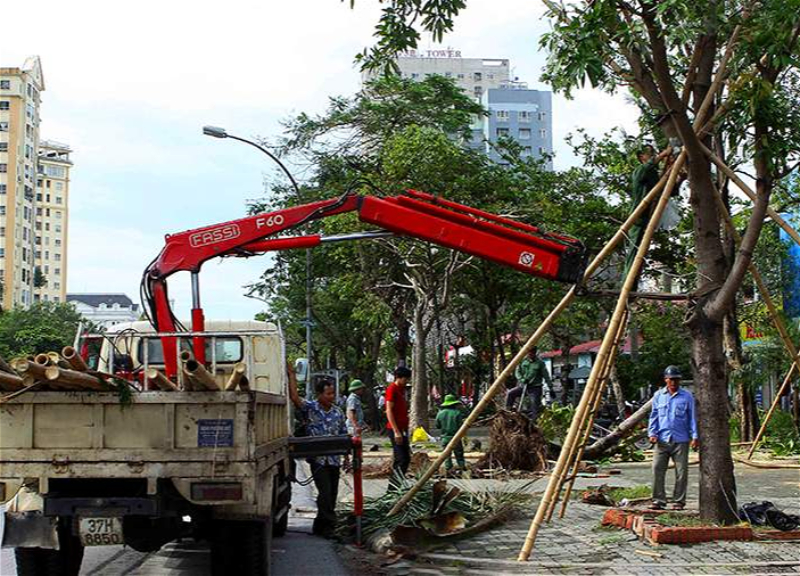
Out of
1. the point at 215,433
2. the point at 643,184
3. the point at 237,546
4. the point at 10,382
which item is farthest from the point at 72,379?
the point at 643,184

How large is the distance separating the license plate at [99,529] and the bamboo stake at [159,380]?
96cm

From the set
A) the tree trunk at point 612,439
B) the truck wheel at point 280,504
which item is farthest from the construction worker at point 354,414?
the tree trunk at point 612,439

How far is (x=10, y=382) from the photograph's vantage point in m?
7.14

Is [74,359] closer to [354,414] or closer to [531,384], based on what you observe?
[354,414]

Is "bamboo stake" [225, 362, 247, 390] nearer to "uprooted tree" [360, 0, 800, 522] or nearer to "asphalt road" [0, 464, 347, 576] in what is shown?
"asphalt road" [0, 464, 347, 576]

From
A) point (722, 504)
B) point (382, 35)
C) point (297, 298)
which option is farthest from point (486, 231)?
point (297, 298)

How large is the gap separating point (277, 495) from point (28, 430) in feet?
9.25

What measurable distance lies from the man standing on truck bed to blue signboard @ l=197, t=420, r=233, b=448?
413cm

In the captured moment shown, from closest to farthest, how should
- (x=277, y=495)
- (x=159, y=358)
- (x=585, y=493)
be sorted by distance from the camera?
(x=277, y=495) < (x=159, y=358) < (x=585, y=493)

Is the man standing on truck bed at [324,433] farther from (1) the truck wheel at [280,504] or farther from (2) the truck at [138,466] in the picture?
(2) the truck at [138,466]

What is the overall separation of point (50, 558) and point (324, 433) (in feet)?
13.9

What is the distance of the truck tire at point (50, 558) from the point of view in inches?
310

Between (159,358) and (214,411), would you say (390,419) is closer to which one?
(159,358)

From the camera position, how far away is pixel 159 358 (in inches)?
446
